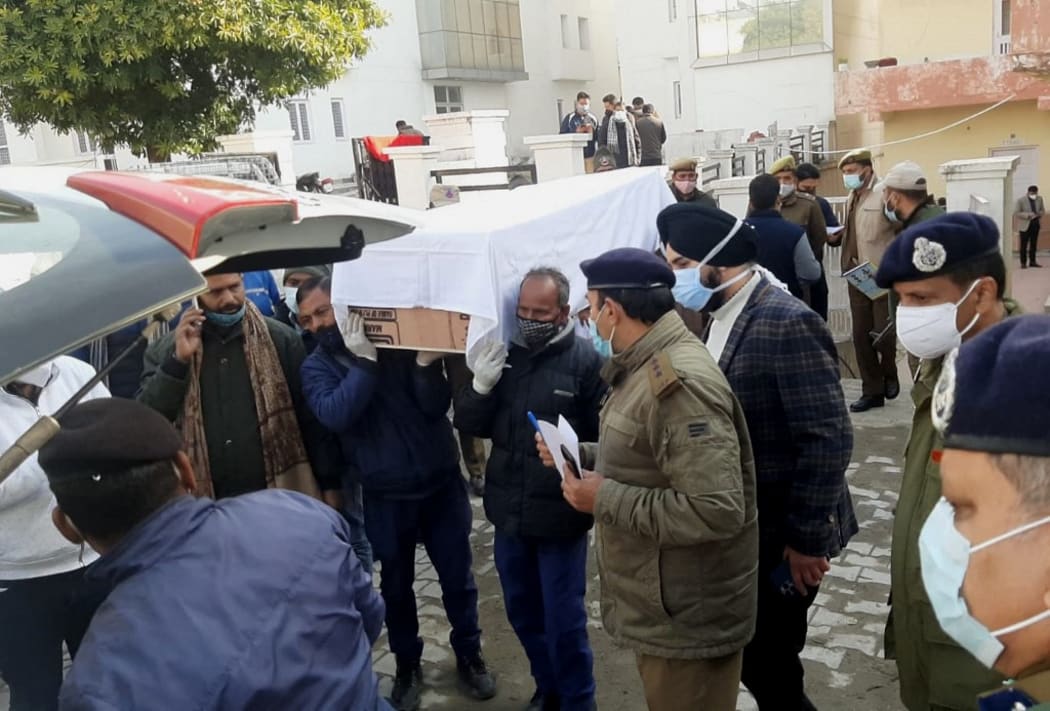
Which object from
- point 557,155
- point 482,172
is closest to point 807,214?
point 557,155

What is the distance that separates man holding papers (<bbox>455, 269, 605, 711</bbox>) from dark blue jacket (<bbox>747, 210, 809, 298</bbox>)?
11.9 ft

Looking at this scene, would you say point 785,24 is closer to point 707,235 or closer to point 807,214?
point 807,214

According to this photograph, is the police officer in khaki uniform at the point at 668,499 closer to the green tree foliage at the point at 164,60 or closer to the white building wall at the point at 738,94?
the green tree foliage at the point at 164,60

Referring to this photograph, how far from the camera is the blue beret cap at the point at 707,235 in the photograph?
3.25 meters

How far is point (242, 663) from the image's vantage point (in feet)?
5.61

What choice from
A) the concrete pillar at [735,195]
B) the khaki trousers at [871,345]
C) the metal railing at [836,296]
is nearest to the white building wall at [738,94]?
the metal railing at [836,296]

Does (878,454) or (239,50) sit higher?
(239,50)

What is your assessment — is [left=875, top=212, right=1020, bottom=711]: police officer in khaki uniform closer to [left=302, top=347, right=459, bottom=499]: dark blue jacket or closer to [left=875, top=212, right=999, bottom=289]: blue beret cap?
[left=875, top=212, right=999, bottom=289]: blue beret cap

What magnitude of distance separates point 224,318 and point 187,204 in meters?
2.18

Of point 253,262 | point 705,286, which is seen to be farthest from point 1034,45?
point 253,262

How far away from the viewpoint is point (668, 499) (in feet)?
8.54

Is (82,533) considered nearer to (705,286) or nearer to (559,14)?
(705,286)

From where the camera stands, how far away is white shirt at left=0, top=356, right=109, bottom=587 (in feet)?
10.0

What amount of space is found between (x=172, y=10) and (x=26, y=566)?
918 cm
